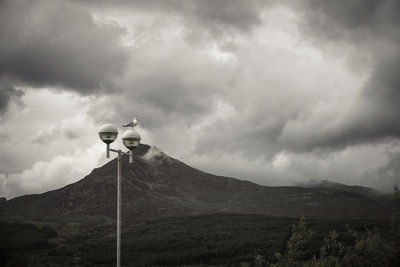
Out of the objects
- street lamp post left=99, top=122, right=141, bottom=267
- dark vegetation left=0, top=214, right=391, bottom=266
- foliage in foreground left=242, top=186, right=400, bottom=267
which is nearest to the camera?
foliage in foreground left=242, top=186, right=400, bottom=267

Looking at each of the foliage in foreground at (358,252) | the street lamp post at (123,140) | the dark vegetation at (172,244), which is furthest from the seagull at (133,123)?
the dark vegetation at (172,244)

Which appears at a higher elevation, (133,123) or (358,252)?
(133,123)

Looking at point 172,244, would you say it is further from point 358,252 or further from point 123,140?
point 358,252

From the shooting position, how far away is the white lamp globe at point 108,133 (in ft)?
45.4

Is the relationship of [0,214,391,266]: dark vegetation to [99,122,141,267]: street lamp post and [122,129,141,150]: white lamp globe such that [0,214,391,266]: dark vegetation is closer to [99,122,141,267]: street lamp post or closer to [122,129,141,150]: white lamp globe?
[99,122,141,267]: street lamp post

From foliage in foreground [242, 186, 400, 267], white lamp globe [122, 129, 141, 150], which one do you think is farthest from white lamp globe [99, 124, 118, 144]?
foliage in foreground [242, 186, 400, 267]

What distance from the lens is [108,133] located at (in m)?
13.9

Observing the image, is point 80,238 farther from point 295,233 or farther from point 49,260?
point 295,233

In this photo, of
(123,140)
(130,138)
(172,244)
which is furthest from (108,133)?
(172,244)

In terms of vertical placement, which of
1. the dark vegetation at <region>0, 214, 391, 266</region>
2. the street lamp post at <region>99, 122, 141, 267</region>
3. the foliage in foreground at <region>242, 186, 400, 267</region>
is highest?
the street lamp post at <region>99, 122, 141, 267</region>

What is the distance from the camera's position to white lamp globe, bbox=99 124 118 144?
13852mm

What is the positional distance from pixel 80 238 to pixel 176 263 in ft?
226

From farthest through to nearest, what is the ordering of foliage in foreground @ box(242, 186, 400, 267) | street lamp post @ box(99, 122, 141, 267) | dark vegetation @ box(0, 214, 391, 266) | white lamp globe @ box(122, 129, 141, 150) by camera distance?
dark vegetation @ box(0, 214, 391, 266), white lamp globe @ box(122, 129, 141, 150), street lamp post @ box(99, 122, 141, 267), foliage in foreground @ box(242, 186, 400, 267)

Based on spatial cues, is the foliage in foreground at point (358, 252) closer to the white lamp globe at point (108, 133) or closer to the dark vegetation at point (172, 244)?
the white lamp globe at point (108, 133)
